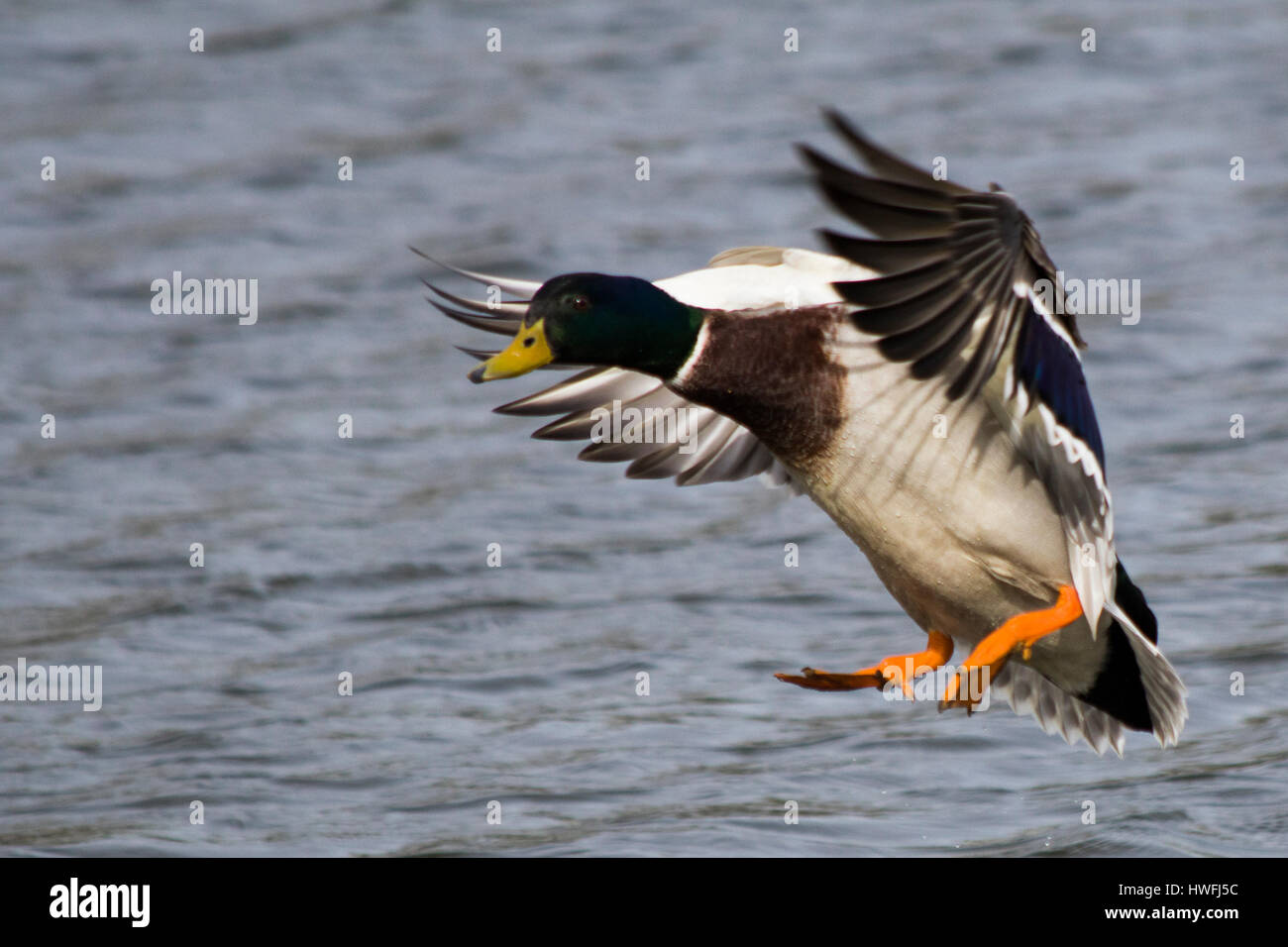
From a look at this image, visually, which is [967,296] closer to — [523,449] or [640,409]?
[640,409]

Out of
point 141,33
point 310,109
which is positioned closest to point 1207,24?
point 310,109

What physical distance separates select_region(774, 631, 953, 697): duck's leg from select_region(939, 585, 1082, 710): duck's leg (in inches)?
7.6

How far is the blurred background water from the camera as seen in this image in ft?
22.2

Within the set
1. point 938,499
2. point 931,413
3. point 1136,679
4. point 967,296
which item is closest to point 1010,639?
point 938,499

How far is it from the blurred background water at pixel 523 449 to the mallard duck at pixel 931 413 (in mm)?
855

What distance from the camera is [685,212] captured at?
11875 millimetres

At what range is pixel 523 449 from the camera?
31.4 ft

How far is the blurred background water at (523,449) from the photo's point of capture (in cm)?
678

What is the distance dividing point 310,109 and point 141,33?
5.95 feet

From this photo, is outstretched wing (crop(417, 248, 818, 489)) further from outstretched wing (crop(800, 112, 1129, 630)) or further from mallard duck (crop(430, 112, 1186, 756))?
outstretched wing (crop(800, 112, 1129, 630))

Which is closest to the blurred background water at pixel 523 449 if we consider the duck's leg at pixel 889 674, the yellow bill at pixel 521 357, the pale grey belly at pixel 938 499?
the duck's leg at pixel 889 674

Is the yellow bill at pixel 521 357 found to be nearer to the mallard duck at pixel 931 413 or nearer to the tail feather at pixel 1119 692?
the mallard duck at pixel 931 413

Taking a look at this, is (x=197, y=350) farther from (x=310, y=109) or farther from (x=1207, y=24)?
(x=1207, y=24)

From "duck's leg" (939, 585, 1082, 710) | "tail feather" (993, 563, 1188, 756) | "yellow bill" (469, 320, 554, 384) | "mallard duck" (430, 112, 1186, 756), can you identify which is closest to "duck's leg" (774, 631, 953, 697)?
"mallard duck" (430, 112, 1186, 756)
